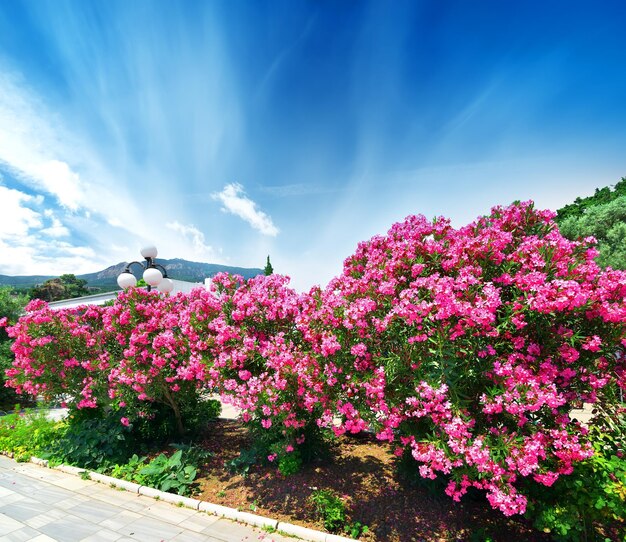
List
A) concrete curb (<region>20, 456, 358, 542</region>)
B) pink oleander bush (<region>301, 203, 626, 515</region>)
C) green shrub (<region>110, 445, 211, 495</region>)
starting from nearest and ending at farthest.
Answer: pink oleander bush (<region>301, 203, 626, 515</region>) → concrete curb (<region>20, 456, 358, 542</region>) → green shrub (<region>110, 445, 211, 495</region>)

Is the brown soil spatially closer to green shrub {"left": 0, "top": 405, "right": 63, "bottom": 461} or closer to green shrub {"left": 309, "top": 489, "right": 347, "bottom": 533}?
green shrub {"left": 309, "top": 489, "right": 347, "bottom": 533}

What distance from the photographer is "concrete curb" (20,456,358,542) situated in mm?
4578

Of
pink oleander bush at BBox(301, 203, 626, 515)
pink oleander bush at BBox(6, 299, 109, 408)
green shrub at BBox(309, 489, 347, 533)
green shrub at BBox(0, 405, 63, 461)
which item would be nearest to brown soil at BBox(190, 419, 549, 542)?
green shrub at BBox(309, 489, 347, 533)

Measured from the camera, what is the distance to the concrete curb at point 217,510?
15.0ft

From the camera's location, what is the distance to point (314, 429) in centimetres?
646

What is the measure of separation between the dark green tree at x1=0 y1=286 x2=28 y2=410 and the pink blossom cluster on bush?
36.2 ft

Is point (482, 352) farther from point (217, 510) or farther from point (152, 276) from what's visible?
point (152, 276)

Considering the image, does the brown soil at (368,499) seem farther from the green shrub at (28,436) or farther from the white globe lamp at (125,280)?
the white globe lamp at (125,280)

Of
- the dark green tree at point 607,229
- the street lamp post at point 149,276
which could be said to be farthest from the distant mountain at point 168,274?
the dark green tree at point 607,229

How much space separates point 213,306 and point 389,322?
3.45 metres

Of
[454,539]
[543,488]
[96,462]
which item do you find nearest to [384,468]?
[454,539]

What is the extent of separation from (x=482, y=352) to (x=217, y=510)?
4597mm

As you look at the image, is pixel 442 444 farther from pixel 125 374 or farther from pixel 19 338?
pixel 19 338

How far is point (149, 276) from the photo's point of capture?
9.83 m
